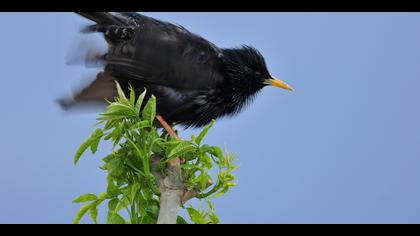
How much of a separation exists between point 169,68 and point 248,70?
1.81ft

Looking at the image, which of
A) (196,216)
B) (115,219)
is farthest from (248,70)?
(115,219)

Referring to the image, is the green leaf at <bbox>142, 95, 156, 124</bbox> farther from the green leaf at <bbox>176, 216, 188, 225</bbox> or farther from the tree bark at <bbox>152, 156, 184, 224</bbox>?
the green leaf at <bbox>176, 216, 188, 225</bbox>

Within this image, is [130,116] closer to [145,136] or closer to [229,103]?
[145,136]

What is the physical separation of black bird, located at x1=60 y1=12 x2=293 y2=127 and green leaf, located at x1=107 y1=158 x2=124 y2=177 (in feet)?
1.63

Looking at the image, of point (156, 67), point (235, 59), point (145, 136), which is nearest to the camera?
point (145, 136)

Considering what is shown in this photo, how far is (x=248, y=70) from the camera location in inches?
136

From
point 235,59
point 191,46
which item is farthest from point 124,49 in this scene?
point 235,59

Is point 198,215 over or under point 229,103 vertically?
under

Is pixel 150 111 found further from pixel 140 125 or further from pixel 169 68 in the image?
pixel 169 68

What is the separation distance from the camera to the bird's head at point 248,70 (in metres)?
3.40

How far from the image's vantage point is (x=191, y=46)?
329 cm

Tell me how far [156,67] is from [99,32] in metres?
0.40

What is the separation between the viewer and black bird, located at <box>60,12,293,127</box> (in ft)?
10.3
